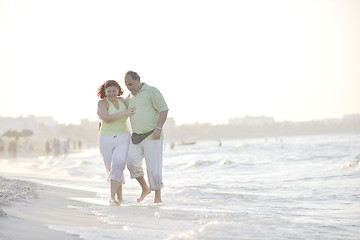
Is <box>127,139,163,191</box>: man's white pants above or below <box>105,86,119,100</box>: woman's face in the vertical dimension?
below

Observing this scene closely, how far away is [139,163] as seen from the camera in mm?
5898

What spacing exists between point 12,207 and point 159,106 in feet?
7.33

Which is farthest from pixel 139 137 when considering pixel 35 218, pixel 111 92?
pixel 35 218

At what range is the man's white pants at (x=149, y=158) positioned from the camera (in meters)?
5.80

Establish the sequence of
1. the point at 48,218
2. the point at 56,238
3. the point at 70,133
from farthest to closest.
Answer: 1. the point at 70,133
2. the point at 48,218
3. the point at 56,238

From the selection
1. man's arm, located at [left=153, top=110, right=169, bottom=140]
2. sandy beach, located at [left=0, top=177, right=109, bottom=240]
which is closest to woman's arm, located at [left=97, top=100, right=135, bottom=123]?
man's arm, located at [left=153, top=110, right=169, bottom=140]

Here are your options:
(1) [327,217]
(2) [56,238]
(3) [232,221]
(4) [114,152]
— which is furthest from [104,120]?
(1) [327,217]

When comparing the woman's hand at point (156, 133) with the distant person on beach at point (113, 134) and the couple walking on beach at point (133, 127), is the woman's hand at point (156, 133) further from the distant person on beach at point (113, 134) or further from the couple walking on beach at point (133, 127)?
the distant person on beach at point (113, 134)

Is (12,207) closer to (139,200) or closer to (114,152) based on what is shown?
(114,152)

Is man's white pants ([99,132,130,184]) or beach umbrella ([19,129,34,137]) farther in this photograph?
beach umbrella ([19,129,34,137])

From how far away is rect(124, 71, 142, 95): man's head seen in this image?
5781 millimetres

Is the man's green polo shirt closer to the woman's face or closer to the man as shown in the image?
the man

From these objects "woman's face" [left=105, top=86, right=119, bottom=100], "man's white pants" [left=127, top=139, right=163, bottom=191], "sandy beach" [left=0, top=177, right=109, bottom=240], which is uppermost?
A: "woman's face" [left=105, top=86, right=119, bottom=100]

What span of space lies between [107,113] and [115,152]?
0.51 metres
